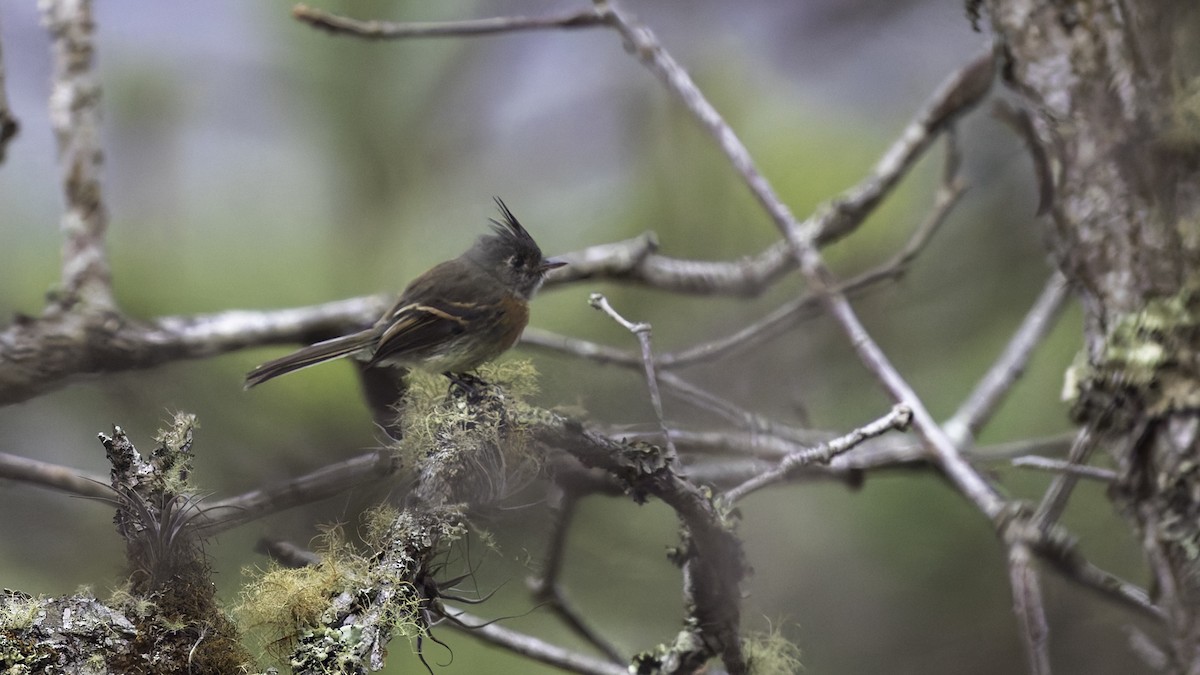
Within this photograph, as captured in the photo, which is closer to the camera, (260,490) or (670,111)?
(260,490)

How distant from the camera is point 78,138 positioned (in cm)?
158

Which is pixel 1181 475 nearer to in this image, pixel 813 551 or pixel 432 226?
pixel 813 551

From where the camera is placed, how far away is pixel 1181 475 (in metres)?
0.95

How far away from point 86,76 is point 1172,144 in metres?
1.54

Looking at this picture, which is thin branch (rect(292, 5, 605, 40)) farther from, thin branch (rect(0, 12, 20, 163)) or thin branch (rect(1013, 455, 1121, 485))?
thin branch (rect(1013, 455, 1121, 485))

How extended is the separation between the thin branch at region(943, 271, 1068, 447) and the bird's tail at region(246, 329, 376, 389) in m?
0.95

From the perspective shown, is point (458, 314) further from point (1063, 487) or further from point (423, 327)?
point (1063, 487)

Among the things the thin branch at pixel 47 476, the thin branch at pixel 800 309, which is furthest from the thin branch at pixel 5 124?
the thin branch at pixel 800 309

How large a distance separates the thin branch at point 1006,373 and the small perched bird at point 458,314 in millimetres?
758

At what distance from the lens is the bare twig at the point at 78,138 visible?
1.51m

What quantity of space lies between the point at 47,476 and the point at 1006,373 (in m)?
1.42

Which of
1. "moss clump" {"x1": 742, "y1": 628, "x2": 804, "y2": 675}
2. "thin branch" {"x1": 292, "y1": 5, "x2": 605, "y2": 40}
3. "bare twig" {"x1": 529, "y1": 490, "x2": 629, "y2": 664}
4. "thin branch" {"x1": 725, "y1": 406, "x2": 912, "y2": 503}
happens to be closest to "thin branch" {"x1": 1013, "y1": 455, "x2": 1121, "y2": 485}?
"thin branch" {"x1": 725, "y1": 406, "x2": 912, "y2": 503}

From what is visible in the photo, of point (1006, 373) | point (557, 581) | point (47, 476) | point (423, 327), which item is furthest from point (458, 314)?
point (1006, 373)

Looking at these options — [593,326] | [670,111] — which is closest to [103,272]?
[593,326]
